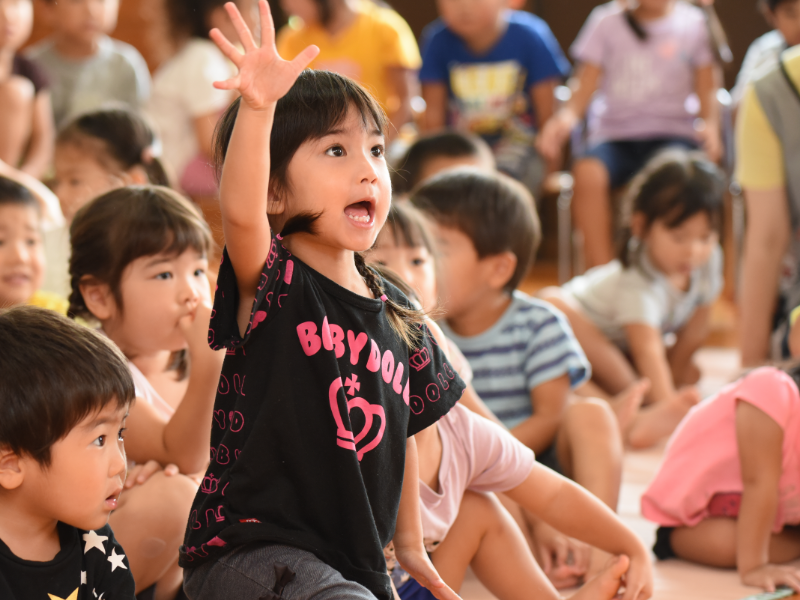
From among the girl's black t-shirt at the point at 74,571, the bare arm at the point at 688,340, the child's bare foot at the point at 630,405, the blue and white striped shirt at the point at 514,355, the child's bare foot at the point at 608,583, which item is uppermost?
the girl's black t-shirt at the point at 74,571

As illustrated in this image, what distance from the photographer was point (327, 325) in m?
0.85

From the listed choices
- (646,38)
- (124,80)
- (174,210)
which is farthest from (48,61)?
(174,210)

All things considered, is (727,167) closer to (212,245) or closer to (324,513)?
(212,245)

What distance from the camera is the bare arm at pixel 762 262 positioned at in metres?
1.95

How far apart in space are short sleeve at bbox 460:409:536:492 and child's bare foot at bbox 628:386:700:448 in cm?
94

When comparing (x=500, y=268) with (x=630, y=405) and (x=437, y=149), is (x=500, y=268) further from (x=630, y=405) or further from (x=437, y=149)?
(x=437, y=149)

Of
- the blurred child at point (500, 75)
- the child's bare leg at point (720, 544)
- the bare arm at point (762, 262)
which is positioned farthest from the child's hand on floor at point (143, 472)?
the blurred child at point (500, 75)

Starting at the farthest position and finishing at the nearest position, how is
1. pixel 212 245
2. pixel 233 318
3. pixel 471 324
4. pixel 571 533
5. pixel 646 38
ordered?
pixel 646 38 → pixel 471 324 → pixel 212 245 → pixel 571 533 → pixel 233 318

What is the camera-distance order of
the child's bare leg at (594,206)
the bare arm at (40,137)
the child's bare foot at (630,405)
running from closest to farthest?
the child's bare foot at (630,405), the bare arm at (40,137), the child's bare leg at (594,206)

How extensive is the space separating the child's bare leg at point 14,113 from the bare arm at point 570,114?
1.62 metres

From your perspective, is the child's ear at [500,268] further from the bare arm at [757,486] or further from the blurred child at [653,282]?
the blurred child at [653,282]

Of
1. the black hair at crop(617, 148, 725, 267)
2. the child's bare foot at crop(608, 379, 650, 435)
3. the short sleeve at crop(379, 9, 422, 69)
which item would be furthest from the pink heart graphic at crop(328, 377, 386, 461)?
the short sleeve at crop(379, 9, 422, 69)

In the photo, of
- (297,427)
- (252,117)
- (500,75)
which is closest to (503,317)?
(297,427)

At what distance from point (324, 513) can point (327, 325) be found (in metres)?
0.18
